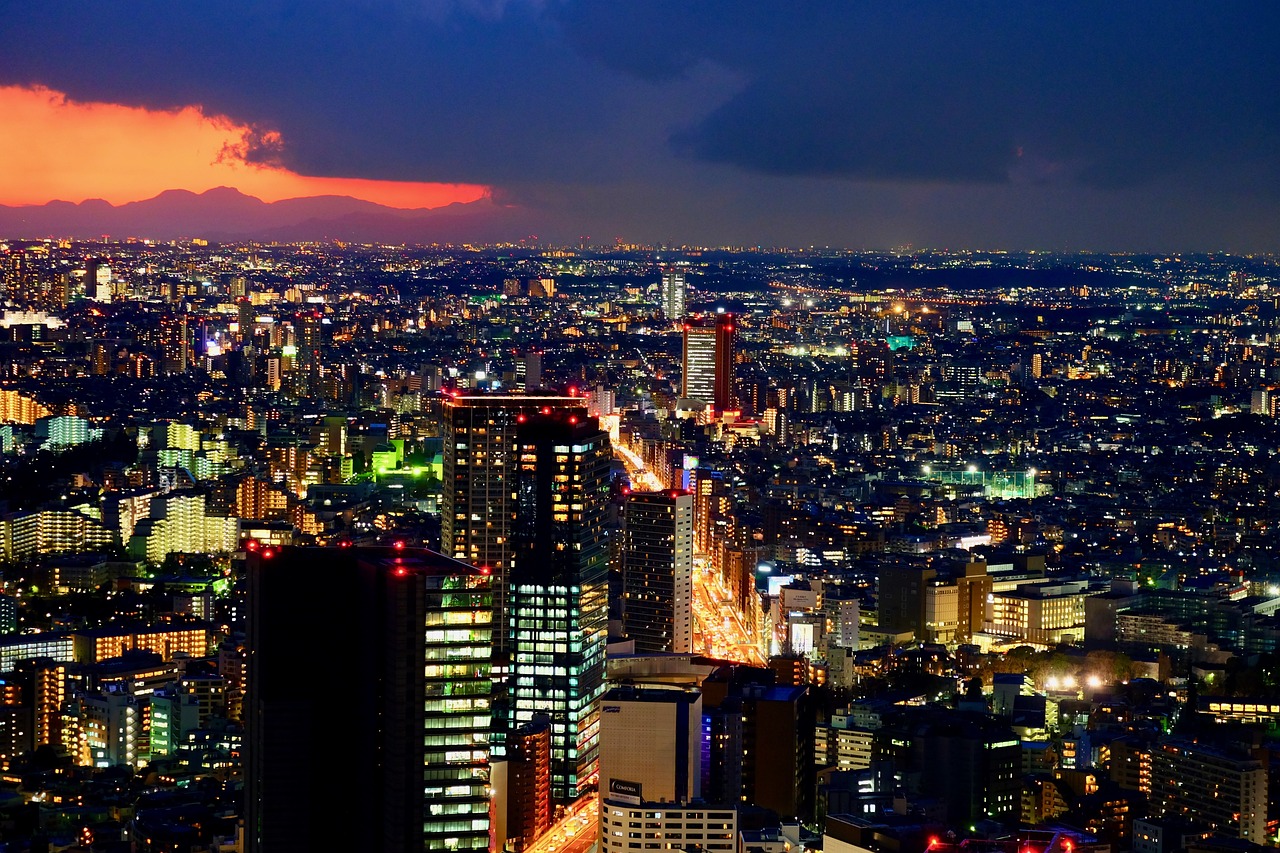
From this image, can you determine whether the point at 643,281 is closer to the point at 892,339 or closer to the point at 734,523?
the point at 892,339

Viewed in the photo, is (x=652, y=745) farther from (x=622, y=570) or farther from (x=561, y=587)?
(x=622, y=570)

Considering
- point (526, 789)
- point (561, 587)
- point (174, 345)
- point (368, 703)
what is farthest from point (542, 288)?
point (368, 703)

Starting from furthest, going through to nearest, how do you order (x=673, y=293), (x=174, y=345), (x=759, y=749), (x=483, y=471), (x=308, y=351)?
(x=673, y=293)
(x=308, y=351)
(x=174, y=345)
(x=483, y=471)
(x=759, y=749)

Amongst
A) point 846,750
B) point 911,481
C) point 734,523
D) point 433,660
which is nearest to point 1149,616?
point 734,523

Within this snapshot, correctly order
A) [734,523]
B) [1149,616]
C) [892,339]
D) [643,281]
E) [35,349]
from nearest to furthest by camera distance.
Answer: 1. [1149,616]
2. [734,523]
3. [35,349]
4. [892,339]
5. [643,281]

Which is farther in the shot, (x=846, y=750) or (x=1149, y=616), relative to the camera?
(x=1149, y=616)

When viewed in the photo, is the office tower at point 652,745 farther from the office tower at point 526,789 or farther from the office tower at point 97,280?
the office tower at point 97,280
